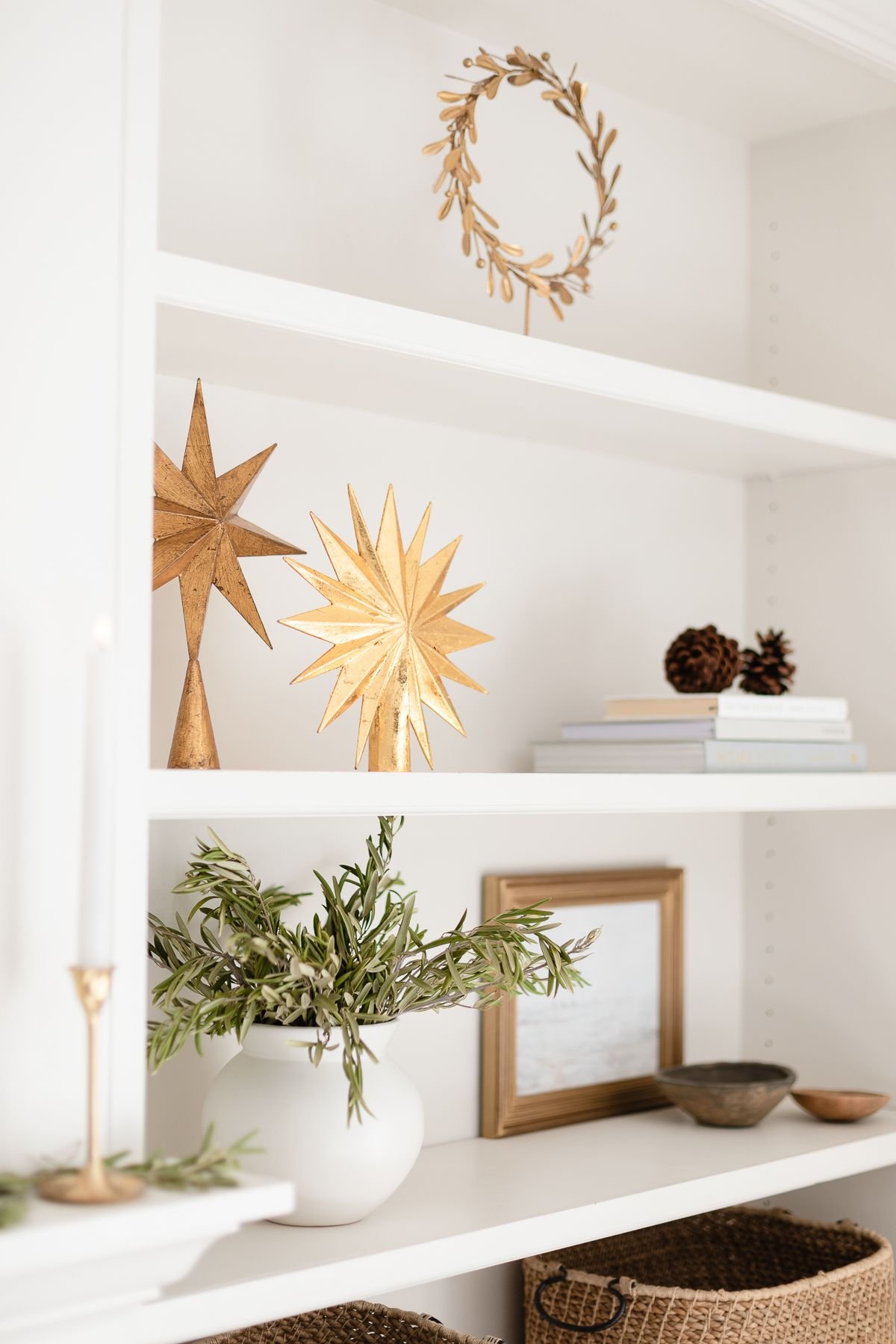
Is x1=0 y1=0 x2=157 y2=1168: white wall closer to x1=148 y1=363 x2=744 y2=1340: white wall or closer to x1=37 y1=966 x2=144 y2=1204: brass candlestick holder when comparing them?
x1=37 y1=966 x2=144 y2=1204: brass candlestick holder

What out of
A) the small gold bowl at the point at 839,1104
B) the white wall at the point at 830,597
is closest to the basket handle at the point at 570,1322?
the small gold bowl at the point at 839,1104

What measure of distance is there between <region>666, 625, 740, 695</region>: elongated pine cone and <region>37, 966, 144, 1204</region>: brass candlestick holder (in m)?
0.84

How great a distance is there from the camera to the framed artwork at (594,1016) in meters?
1.60

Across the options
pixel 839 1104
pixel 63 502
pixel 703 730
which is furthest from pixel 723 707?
pixel 63 502

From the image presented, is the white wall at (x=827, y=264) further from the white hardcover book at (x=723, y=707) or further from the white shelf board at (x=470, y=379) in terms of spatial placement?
the white hardcover book at (x=723, y=707)

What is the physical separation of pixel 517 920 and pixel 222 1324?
0.44m

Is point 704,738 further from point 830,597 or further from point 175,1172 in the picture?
point 175,1172

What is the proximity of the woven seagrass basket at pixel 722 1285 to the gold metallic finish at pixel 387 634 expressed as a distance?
0.58 meters

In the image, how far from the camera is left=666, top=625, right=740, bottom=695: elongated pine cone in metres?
1.54

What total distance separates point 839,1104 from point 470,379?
36.5 inches

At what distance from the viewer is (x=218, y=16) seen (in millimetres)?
1411

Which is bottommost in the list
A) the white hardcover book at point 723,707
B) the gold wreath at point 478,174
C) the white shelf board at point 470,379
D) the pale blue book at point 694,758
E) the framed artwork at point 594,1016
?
the framed artwork at point 594,1016

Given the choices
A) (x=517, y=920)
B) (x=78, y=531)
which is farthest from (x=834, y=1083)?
(x=78, y=531)

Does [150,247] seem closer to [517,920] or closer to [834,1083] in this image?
[517,920]
